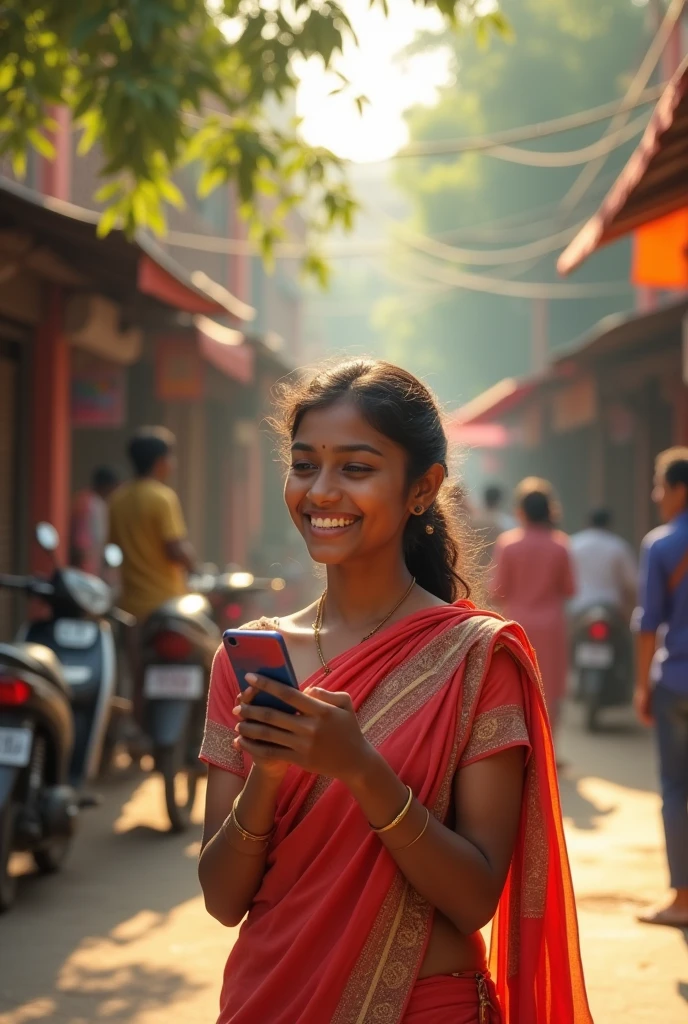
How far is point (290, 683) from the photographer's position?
197 centimetres

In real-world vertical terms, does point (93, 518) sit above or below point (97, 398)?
below

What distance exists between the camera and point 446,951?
2.25 meters

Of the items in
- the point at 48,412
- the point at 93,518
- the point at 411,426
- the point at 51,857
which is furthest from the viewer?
the point at 48,412

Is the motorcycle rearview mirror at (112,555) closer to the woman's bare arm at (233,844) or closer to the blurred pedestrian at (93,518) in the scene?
the blurred pedestrian at (93,518)

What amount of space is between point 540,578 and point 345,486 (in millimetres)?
6701

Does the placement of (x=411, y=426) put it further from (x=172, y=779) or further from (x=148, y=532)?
(x=148, y=532)

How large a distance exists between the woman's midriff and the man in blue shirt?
337cm

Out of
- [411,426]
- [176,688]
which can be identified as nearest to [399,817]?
[411,426]

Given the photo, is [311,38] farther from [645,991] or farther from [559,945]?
[559,945]

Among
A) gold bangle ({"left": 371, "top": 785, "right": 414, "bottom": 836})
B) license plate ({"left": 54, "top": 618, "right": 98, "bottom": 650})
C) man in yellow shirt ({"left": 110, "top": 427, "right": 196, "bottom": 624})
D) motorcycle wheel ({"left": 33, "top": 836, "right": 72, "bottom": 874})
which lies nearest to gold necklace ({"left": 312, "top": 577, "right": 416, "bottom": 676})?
gold bangle ({"left": 371, "top": 785, "right": 414, "bottom": 836})

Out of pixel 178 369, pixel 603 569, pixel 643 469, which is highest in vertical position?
pixel 178 369

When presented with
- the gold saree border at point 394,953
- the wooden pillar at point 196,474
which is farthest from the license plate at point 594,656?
the gold saree border at point 394,953

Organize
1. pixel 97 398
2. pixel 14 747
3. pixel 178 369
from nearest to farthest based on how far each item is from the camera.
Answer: pixel 14 747
pixel 97 398
pixel 178 369

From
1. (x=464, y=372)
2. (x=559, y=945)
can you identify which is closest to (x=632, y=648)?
A: (x=559, y=945)
